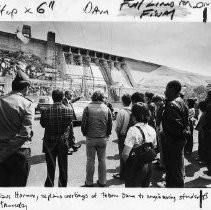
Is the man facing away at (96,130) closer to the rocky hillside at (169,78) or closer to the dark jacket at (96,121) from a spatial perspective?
the dark jacket at (96,121)

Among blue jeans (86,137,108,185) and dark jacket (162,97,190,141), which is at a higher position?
dark jacket (162,97,190,141)

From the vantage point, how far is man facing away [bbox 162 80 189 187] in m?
3.72

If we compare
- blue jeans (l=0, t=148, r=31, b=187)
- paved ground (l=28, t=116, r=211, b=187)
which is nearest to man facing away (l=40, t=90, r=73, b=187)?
paved ground (l=28, t=116, r=211, b=187)

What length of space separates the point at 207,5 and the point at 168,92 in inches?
47.6

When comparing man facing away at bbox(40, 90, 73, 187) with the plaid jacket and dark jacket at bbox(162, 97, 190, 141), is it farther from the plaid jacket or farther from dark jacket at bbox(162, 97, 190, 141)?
dark jacket at bbox(162, 97, 190, 141)

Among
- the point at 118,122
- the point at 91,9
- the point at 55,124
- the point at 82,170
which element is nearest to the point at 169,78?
the point at 118,122

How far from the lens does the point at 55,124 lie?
3998 millimetres

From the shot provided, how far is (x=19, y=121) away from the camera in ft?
9.96

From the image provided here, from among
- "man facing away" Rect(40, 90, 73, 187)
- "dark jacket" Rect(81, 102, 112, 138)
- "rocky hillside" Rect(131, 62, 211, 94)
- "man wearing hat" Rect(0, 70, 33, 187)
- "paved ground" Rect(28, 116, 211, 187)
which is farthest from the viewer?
"rocky hillside" Rect(131, 62, 211, 94)

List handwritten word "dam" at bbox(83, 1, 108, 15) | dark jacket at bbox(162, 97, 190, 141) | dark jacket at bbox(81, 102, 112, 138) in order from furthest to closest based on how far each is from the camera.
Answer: dark jacket at bbox(81, 102, 112, 138), handwritten word "dam" at bbox(83, 1, 108, 15), dark jacket at bbox(162, 97, 190, 141)

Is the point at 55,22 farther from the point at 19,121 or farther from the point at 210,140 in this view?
the point at 210,140

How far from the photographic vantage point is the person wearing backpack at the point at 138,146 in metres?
3.02

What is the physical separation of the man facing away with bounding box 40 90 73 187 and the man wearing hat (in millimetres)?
902

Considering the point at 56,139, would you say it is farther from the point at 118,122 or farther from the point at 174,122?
the point at 174,122
